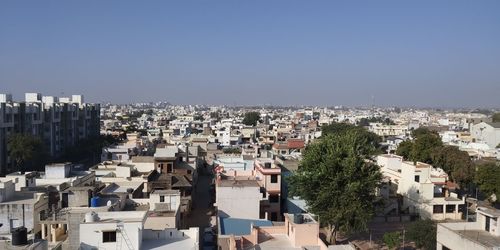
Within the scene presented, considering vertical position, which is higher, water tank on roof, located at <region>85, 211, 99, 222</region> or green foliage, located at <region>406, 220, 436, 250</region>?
water tank on roof, located at <region>85, 211, 99, 222</region>

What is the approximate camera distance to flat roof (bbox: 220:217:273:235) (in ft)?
70.8

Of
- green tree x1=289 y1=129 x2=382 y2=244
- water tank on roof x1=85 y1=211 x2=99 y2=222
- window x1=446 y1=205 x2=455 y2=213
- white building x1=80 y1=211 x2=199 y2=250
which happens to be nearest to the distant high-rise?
green tree x1=289 y1=129 x2=382 y2=244

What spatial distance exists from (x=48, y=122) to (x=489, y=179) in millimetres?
49595

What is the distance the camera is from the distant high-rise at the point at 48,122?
158ft

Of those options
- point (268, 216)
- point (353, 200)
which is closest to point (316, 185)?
point (353, 200)

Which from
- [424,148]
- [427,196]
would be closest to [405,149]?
[424,148]

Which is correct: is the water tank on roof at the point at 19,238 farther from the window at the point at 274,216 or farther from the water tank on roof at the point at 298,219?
the window at the point at 274,216

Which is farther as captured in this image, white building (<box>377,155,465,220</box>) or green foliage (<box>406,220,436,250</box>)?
white building (<box>377,155,465,220</box>)

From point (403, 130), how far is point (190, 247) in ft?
294

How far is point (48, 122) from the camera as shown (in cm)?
5759

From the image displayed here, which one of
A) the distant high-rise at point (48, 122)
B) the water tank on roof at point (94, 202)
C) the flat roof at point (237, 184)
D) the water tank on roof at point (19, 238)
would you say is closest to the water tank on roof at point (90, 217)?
the water tank on roof at point (19, 238)

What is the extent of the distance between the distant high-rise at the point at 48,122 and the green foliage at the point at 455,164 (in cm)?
4318

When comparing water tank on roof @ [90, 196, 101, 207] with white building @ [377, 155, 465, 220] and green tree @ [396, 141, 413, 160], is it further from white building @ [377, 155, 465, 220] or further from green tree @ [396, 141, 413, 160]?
green tree @ [396, 141, 413, 160]

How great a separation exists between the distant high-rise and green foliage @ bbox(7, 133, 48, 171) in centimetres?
157
